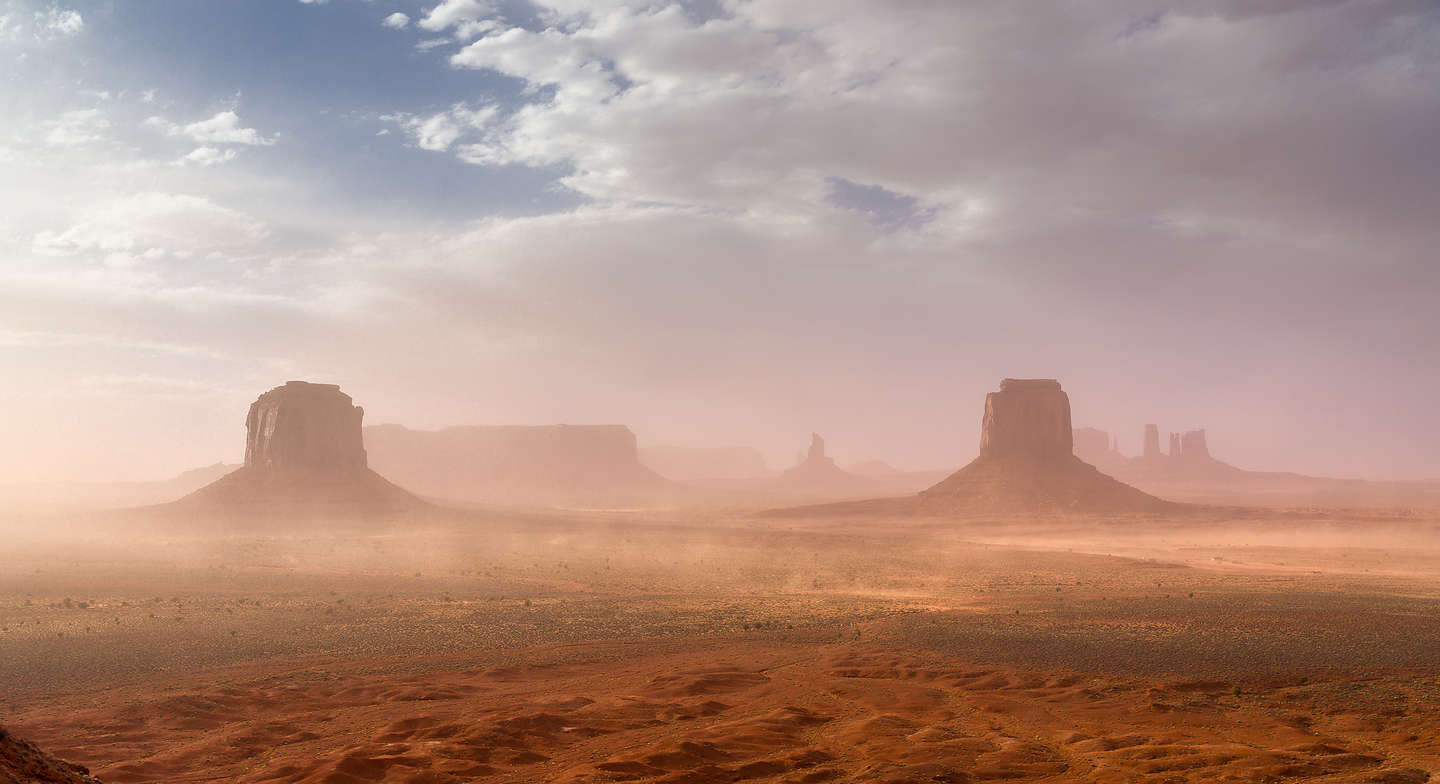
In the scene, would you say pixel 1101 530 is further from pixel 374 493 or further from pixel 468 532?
pixel 374 493

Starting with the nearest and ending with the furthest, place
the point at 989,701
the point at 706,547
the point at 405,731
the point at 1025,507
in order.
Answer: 1. the point at 405,731
2. the point at 989,701
3. the point at 706,547
4. the point at 1025,507

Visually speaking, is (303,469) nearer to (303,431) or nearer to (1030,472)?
(303,431)

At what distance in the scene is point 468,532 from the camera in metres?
78.3

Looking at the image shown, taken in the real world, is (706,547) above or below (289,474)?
below

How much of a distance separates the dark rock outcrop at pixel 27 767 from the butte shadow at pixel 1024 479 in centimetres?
9572

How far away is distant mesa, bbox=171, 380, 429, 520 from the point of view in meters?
84.1

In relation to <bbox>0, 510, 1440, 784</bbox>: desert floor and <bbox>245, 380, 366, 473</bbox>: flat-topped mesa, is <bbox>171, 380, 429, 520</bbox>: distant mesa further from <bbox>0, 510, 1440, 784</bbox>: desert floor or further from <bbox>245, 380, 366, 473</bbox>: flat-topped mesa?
<bbox>0, 510, 1440, 784</bbox>: desert floor

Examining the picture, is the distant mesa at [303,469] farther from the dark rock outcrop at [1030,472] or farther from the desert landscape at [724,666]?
the dark rock outcrop at [1030,472]

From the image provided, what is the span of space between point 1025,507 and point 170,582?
82608 millimetres

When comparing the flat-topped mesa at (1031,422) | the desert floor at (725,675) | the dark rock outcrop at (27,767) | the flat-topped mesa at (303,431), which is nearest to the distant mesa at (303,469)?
the flat-topped mesa at (303,431)

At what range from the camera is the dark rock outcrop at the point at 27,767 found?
29.6ft

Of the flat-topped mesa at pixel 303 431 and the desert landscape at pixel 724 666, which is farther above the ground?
the flat-topped mesa at pixel 303 431

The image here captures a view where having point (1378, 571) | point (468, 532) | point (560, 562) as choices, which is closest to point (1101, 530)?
point (1378, 571)

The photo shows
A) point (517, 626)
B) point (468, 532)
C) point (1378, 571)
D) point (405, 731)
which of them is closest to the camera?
point (405, 731)
